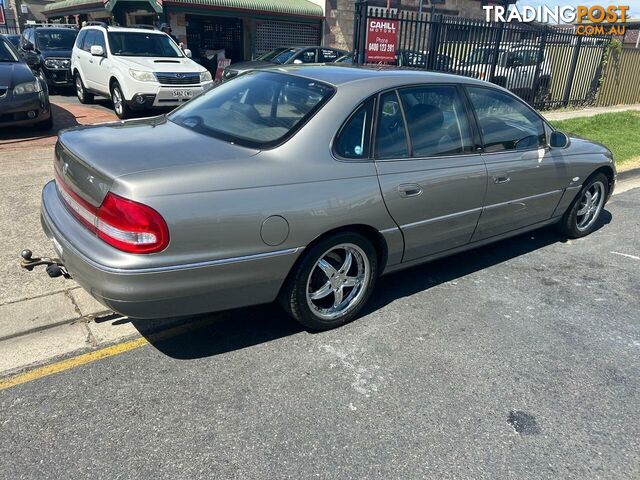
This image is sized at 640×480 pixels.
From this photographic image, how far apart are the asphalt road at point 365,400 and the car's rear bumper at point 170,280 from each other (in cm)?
44

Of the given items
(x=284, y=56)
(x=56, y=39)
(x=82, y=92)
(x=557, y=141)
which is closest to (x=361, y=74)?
(x=557, y=141)

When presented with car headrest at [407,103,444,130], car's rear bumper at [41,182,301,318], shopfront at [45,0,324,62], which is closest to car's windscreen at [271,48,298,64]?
shopfront at [45,0,324,62]

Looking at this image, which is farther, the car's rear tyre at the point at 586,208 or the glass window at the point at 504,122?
the car's rear tyre at the point at 586,208

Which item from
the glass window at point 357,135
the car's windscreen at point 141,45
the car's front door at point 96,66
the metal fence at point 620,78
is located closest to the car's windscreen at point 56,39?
the car's front door at point 96,66

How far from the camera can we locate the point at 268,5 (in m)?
21.2

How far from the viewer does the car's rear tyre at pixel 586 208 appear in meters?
5.15

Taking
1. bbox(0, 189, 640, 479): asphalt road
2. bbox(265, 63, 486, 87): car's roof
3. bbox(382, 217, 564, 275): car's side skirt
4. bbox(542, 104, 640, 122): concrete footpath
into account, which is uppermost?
bbox(265, 63, 486, 87): car's roof

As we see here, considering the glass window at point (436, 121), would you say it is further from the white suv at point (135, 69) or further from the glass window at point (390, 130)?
the white suv at point (135, 69)

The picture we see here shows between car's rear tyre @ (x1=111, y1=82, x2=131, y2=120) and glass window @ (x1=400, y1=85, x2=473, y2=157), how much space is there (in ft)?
24.2

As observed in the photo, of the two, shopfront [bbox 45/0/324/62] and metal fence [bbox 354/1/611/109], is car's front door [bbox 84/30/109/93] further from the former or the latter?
shopfront [bbox 45/0/324/62]

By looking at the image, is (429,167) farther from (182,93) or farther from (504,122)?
(182,93)

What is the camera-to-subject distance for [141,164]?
2732mm

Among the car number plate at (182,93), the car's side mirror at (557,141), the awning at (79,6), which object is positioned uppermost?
the awning at (79,6)

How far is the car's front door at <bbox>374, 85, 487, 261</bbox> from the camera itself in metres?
3.44
